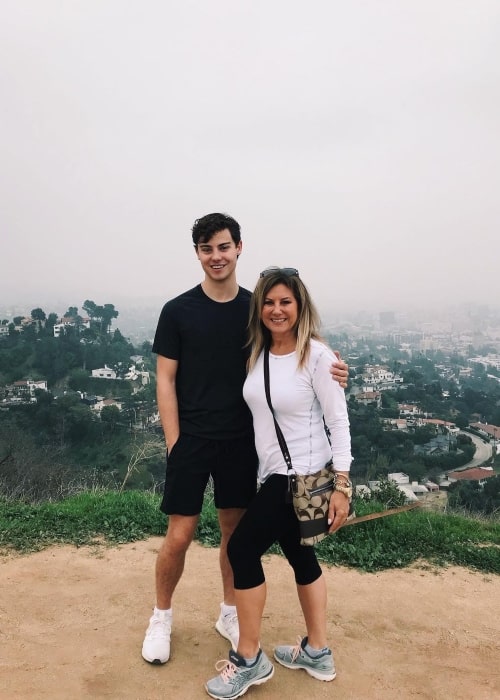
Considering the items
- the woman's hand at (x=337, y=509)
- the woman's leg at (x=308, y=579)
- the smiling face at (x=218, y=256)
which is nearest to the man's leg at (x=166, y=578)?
the woman's leg at (x=308, y=579)

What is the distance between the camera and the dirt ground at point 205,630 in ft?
8.16

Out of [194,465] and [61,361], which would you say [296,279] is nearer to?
[194,465]

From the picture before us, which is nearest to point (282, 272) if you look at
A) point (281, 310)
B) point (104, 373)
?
point (281, 310)

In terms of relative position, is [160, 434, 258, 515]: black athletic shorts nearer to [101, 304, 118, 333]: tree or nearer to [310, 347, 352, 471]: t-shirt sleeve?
[310, 347, 352, 471]: t-shirt sleeve

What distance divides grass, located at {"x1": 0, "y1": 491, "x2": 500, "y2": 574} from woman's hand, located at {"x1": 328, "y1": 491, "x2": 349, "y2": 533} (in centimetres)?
183

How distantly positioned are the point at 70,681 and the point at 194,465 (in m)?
1.14

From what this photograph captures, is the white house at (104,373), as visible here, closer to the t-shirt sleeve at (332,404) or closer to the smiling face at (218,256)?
the smiling face at (218,256)

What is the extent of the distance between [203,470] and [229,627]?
959 mm

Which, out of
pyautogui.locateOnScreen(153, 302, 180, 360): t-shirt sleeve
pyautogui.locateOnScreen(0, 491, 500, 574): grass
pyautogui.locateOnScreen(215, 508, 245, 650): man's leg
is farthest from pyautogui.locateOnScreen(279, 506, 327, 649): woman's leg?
pyautogui.locateOnScreen(0, 491, 500, 574): grass

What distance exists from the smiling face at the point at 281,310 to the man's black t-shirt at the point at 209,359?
26cm

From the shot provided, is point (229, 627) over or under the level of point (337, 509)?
under

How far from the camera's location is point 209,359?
2.58 m

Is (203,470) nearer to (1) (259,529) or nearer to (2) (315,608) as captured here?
(1) (259,529)

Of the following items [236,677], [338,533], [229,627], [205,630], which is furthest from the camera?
[338,533]
